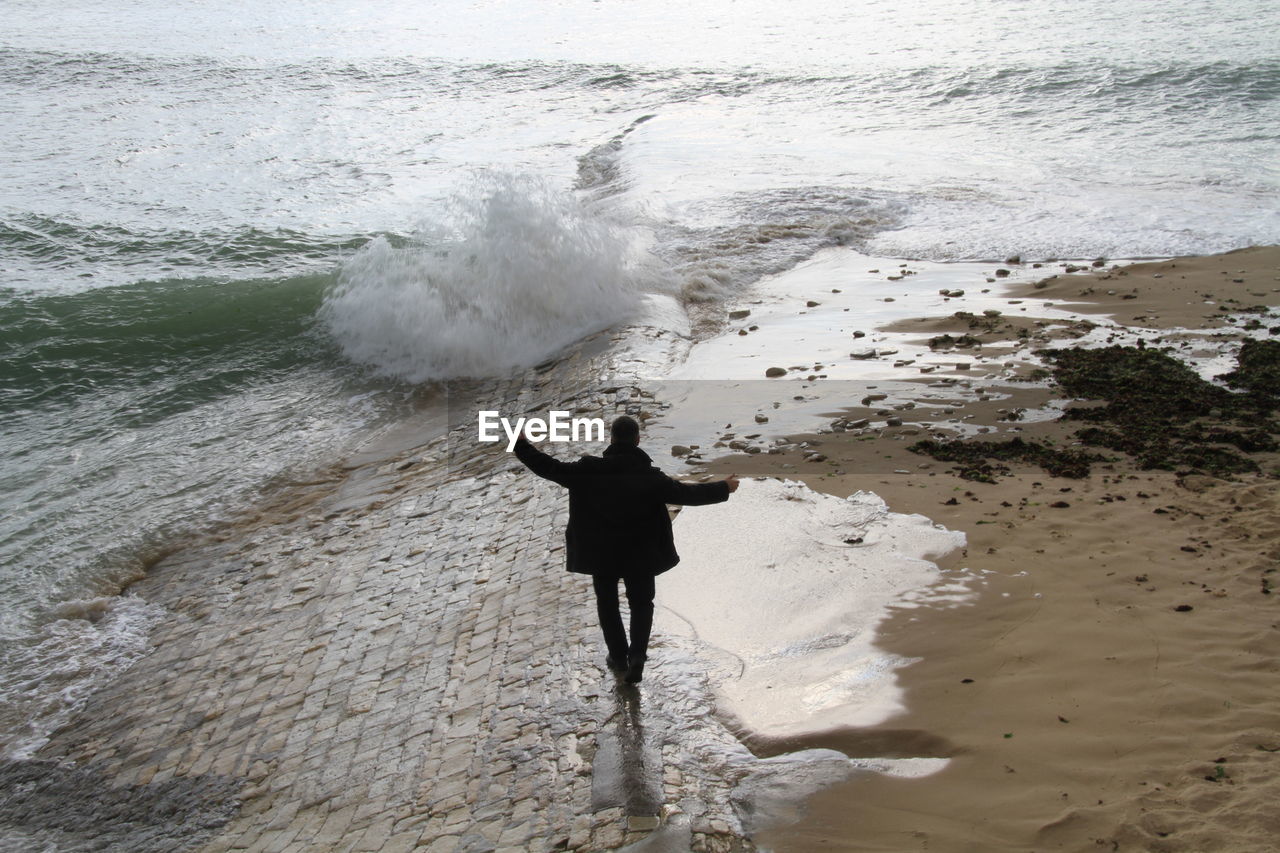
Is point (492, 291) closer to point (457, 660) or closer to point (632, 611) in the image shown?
point (457, 660)

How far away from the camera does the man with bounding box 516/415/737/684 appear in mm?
Answer: 4996

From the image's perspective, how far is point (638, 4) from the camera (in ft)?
131

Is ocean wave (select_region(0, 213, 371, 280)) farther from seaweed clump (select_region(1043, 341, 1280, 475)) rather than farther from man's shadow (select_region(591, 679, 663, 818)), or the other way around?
man's shadow (select_region(591, 679, 663, 818))

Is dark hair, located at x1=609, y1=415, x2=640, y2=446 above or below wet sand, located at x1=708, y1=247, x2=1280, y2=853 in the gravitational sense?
above

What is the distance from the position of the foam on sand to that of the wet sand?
163 millimetres

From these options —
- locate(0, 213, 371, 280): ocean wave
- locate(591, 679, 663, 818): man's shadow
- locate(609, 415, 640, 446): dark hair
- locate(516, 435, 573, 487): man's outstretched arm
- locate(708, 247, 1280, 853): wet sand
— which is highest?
locate(0, 213, 371, 280): ocean wave

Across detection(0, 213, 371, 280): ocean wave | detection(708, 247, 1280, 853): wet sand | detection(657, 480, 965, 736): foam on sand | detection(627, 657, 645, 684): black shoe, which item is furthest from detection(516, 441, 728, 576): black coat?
detection(0, 213, 371, 280): ocean wave

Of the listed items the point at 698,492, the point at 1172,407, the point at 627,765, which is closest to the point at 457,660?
the point at 627,765

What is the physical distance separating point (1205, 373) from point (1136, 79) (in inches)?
641

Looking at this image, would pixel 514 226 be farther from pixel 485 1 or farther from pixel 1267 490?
pixel 485 1

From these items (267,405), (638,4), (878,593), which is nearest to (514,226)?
(267,405)

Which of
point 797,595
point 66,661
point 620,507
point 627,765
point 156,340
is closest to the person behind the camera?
point 627,765

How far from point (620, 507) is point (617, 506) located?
16 millimetres

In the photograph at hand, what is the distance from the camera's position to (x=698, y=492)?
491 centimetres
